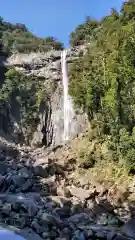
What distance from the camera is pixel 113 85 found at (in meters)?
22.2

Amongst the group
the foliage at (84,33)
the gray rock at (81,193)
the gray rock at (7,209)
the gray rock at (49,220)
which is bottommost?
the gray rock at (49,220)

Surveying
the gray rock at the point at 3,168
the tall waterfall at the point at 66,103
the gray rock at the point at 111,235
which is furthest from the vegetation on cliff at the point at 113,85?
the gray rock at the point at 111,235

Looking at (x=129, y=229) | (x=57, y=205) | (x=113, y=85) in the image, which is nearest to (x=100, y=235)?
(x=129, y=229)

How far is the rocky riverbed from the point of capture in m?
13.2

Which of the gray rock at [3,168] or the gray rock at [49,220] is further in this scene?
the gray rock at [3,168]

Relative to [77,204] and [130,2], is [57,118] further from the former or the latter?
[77,204]

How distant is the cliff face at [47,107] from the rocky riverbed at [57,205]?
805 centimetres

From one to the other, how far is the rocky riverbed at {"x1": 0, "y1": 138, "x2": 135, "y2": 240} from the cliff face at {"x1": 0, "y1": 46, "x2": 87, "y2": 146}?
8049 mm

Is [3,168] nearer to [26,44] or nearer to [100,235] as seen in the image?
[100,235]

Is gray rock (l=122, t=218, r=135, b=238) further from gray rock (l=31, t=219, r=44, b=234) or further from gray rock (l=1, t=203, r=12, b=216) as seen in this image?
gray rock (l=1, t=203, r=12, b=216)

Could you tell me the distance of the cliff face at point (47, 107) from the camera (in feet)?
107

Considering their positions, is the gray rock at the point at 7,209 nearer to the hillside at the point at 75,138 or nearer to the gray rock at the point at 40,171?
the hillside at the point at 75,138

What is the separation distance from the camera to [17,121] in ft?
117

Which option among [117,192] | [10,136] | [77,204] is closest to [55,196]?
[77,204]
